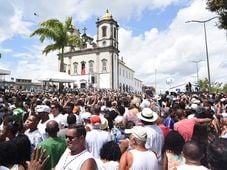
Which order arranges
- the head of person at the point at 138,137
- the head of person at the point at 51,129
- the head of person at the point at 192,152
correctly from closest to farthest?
the head of person at the point at 192,152 → the head of person at the point at 138,137 → the head of person at the point at 51,129

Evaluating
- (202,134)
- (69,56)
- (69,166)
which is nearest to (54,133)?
(69,166)

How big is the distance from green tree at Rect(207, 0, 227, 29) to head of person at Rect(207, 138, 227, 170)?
36.7ft

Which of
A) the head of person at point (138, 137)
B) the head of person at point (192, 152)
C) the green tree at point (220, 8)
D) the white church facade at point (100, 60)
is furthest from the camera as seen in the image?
the white church facade at point (100, 60)

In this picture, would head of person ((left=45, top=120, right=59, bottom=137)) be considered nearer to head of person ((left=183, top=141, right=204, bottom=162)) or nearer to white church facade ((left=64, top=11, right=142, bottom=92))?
head of person ((left=183, top=141, right=204, bottom=162))

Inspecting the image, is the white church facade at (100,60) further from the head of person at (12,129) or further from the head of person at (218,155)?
the head of person at (218,155)

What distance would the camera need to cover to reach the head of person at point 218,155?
7.38ft

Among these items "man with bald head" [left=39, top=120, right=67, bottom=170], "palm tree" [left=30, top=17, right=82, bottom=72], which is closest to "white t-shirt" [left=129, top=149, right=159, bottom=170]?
"man with bald head" [left=39, top=120, right=67, bottom=170]

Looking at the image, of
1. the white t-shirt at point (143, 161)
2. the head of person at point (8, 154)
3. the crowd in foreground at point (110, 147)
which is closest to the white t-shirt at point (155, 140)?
the crowd in foreground at point (110, 147)

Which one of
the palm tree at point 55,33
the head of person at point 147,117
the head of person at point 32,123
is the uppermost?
the palm tree at point 55,33

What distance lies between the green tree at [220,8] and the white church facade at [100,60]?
58.7m

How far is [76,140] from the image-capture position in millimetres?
3922

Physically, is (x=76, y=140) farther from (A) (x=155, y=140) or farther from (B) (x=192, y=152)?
(A) (x=155, y=140)

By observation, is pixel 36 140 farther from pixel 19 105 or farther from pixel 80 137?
pixel 19 105

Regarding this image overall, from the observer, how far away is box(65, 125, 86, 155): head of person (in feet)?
12.7
